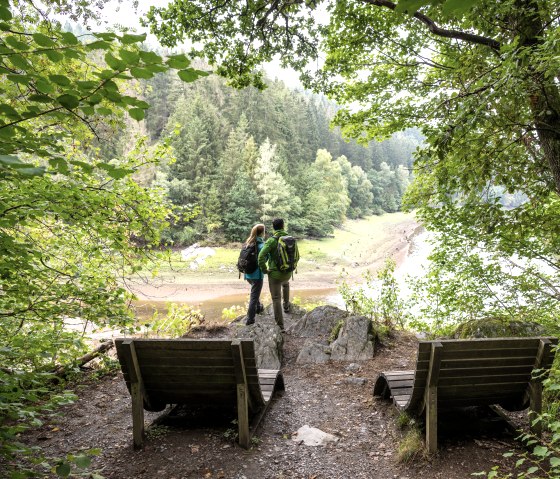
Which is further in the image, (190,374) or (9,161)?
(190,374)

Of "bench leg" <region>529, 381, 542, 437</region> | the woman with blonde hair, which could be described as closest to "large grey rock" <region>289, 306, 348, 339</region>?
the woman with blonde hair

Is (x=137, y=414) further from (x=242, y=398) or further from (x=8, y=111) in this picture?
(x=8, y=111)

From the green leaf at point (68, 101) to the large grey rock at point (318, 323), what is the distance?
6.79 meters

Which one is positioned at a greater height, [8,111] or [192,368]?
[8,111]

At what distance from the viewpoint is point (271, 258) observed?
286 inches

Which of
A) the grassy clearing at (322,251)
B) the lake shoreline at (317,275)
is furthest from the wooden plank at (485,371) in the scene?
the grassy clearing at (322,251)

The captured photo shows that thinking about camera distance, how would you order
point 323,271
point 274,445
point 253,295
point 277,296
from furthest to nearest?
point 323,271 < point 253,295 < point 277,296 < point 274,445

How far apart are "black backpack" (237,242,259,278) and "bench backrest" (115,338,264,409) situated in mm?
3795

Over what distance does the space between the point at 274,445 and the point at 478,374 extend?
2.12m

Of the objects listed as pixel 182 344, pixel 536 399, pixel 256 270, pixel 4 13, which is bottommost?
pixel 536 399

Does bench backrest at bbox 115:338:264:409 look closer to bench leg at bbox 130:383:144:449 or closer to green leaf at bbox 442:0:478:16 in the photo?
bench leg at bbox 130:383:144:449

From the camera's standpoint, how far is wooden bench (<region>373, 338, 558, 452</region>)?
130 inches

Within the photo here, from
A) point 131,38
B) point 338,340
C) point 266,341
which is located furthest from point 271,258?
point 131,38

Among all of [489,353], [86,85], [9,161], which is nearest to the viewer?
[9,161]
